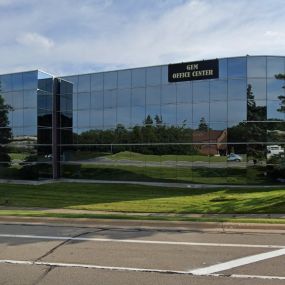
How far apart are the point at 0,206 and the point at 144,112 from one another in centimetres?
1406

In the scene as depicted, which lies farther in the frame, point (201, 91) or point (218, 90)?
point (201, 91)

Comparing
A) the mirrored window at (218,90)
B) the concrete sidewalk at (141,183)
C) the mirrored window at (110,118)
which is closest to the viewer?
the concrete sidewalk at (141,183)

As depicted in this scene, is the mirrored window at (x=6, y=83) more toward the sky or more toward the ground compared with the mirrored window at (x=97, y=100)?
more toward the sky

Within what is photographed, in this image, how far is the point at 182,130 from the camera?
111 ft

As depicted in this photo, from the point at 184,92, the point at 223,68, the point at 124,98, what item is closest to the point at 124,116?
the point at 124,98

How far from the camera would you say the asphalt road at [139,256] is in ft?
25.5

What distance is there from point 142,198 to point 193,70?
10180 mm

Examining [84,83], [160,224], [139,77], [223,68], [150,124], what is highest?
[223,68]

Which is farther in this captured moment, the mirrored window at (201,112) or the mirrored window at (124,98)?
the mirrored window at (124,98)

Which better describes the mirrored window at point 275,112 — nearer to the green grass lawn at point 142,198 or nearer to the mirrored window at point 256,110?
the mirrored window at point 256,110

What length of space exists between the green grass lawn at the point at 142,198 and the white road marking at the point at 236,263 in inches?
366

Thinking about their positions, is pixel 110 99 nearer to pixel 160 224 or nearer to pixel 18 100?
pixel 18 100

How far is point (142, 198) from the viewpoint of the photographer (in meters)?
28.0

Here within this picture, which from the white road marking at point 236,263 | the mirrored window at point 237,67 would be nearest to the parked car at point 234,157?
the mirrored window at point 237,67
